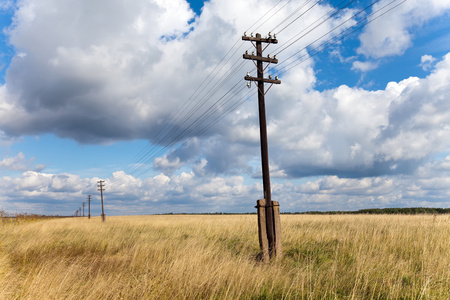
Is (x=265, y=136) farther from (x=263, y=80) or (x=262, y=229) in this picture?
(x=262, y=229)

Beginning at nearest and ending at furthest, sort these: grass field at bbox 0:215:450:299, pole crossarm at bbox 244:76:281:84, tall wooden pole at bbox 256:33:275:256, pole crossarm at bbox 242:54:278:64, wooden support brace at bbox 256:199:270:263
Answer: grass field at bbox 0:215:450:299, wooden support brace at bbox 256:199:270:263, tall wooden pole at bbox 256:33:275:256, pole crossarm at bbox 244:76:281:84, pole crossarm at bbox 242:54:278:64

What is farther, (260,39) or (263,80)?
(260,39)

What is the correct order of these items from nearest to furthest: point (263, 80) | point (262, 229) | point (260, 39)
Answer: point (262, 229) < point (263, 80) < point (260, 39)

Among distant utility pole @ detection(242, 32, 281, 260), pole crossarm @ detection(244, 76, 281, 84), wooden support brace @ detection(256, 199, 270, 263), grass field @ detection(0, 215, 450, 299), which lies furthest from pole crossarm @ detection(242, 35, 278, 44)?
grass field @ detection(0, 215, 450, 299)

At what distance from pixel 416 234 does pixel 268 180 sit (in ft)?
17.3

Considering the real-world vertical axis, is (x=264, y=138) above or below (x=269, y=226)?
above

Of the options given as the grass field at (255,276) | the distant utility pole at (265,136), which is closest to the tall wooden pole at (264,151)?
the distant utility pole at (265,136)

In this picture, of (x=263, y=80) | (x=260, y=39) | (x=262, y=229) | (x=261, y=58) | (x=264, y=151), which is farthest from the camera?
(x=260, y=39)

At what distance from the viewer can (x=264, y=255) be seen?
9.09m

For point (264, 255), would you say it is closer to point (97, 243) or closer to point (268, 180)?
point (268, 180)

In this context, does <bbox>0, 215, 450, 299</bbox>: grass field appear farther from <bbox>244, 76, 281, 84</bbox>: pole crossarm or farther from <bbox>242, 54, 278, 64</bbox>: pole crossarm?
<bbox>242, 54, 278, 64</bbox>: pole crossarm

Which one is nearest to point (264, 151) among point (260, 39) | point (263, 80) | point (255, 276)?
point (263, 80)

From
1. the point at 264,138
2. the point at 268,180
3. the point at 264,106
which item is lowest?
the point at 268,180

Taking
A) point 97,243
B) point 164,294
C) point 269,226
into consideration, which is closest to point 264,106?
point 269,226
